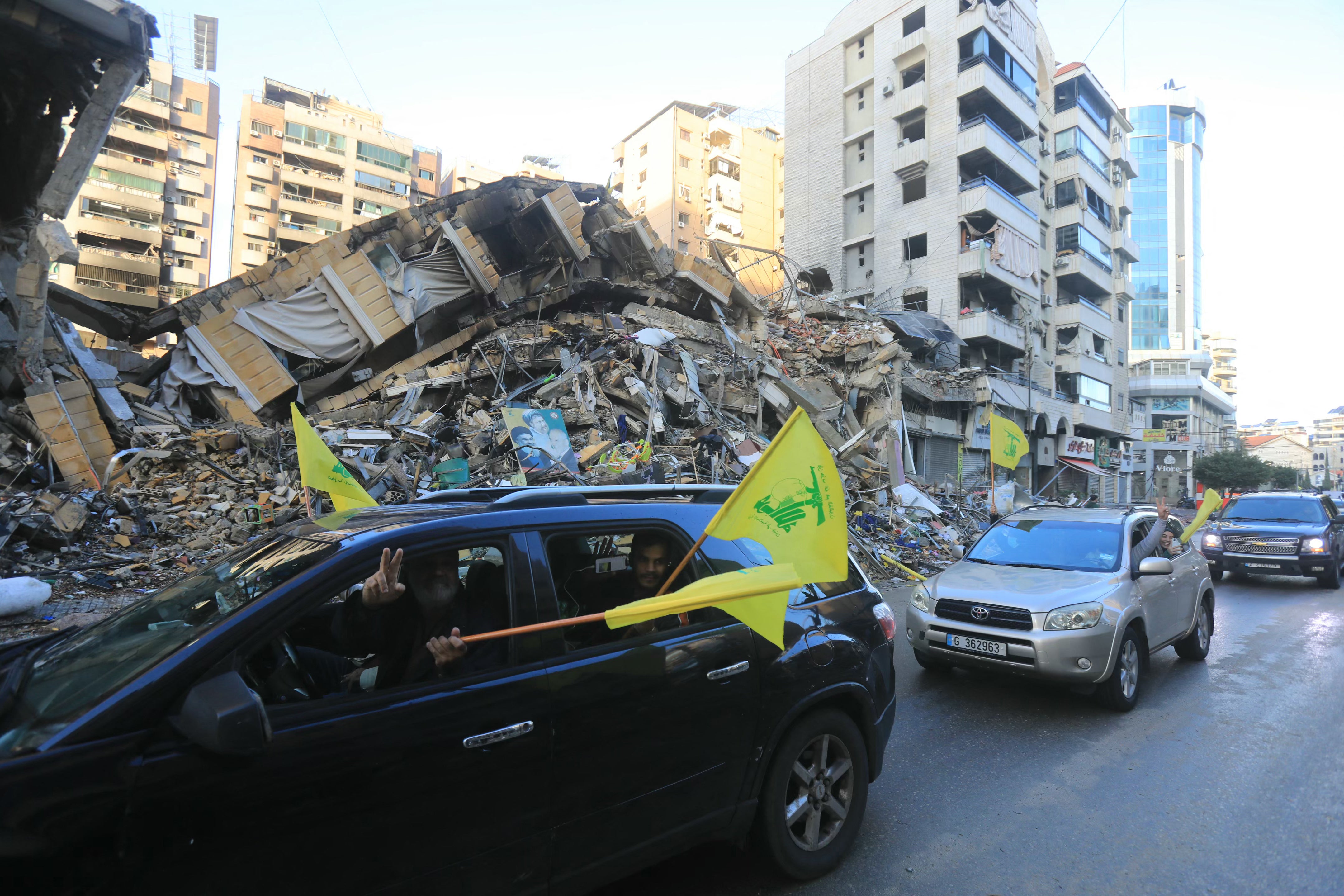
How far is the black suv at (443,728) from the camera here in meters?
1.75

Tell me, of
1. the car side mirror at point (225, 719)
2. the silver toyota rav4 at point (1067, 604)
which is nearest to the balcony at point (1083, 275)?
the silver toyota rav4 at point (1067, 604)

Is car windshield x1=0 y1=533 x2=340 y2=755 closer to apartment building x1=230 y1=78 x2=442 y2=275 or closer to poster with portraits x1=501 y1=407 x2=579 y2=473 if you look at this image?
poster with portraits x1=501 y1=407 x2=579 y2=473

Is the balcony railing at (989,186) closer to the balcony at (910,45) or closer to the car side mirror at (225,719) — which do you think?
the balcony at (910,45)

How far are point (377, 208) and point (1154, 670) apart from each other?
5951 centimetres

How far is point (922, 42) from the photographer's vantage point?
3384 cm

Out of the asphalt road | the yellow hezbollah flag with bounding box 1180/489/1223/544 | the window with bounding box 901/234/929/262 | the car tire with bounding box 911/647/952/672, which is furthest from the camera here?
the window with bounding box 901/234/929/262

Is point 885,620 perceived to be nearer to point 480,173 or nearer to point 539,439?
point 539,439

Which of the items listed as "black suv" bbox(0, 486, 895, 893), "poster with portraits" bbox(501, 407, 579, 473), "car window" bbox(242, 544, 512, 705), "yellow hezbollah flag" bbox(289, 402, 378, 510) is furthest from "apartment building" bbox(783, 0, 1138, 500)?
"car window" bbox(242, 544, 512, 705)

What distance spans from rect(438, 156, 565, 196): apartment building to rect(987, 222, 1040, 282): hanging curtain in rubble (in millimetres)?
42123

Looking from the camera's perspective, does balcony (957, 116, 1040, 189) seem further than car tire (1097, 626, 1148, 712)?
Yes

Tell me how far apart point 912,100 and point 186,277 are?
49216 millimetres

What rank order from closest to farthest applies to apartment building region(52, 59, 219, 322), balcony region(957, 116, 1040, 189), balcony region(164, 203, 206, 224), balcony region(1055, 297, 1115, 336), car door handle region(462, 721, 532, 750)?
car door handle region(462, 721, 532, 750)
balcony region(957, 116, 1040, 189)
balcony region(1055, 297, 1115, 336)
apartment building region(52, 59, 219, 322)
balcony region(164, 203, 206, 224)

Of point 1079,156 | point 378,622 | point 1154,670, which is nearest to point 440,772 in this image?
point 378,622

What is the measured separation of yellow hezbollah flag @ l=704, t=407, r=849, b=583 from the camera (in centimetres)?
290
